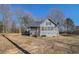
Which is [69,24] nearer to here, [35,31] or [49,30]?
[49,30]

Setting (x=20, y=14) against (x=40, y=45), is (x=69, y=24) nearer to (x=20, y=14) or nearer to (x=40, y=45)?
(x=40, y=45)

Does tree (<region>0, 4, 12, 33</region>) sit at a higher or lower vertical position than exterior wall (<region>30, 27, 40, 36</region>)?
higher

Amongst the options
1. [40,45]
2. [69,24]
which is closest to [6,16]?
[40,45]

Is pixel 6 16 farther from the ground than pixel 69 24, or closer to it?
farther from the ground

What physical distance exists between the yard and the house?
0.21ft

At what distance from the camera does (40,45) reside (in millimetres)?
9641

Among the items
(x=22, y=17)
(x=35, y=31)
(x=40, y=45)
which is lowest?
(x=40, y=45)

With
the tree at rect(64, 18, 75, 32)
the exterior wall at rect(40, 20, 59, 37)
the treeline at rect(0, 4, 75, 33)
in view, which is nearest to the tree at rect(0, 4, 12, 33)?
the treeline at rect(0, 4, 75, 33)

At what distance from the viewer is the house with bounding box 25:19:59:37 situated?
963 centimetres

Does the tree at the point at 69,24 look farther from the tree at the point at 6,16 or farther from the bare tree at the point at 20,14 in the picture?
the tree at the point at 6,16

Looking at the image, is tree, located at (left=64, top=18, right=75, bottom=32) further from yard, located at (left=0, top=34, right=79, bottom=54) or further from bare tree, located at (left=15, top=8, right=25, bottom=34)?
bare tree, located at (left=15, top=8, right=25, bottom=34)

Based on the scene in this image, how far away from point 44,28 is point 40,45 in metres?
0.22
